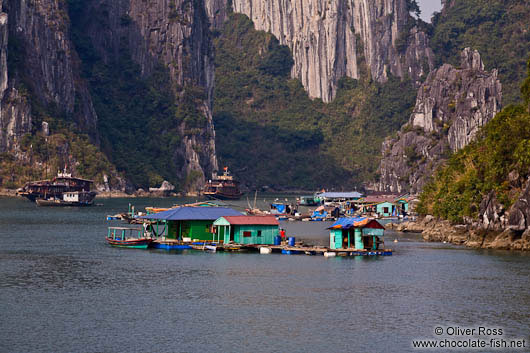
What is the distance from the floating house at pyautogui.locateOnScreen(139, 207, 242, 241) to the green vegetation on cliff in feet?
97.7

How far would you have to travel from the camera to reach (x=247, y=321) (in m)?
52.1

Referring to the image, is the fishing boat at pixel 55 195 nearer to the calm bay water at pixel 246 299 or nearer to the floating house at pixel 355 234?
the calm bay water at pixel 246 299

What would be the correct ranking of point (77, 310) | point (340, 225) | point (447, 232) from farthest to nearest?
point (447, 232) < point (340, 225) < point (77, 310)

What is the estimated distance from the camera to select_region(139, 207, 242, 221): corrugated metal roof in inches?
3538

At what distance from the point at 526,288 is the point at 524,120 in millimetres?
38329

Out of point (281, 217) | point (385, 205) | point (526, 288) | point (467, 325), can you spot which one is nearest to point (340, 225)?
point (526, 288)

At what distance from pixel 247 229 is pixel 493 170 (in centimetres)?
2986

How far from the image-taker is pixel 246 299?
59.2m

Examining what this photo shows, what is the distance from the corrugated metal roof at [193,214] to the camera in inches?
3538

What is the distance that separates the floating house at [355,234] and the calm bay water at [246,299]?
2962 mm

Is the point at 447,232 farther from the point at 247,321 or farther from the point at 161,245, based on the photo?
the point at 247,321

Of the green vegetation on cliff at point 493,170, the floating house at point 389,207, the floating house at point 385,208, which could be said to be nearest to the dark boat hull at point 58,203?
the floating house at point 389,207

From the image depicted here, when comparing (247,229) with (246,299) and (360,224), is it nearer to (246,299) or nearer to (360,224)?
(360,224)

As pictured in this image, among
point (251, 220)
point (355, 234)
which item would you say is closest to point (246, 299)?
point (355, 234)
